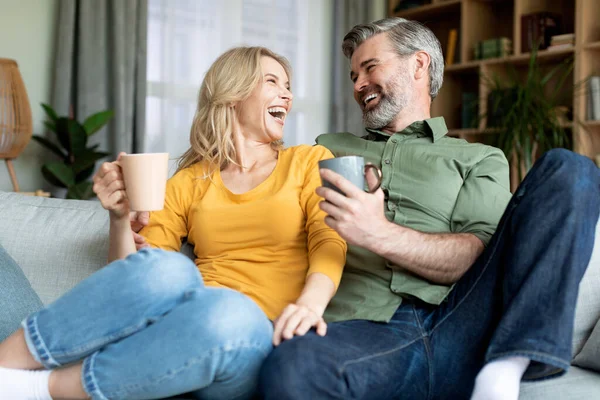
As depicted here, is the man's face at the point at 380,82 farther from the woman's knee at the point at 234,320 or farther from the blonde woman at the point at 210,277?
the woman's knee at the point at 234,320

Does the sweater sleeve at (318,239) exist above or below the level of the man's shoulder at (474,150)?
below

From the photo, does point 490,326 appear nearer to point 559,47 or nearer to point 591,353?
point 591,353

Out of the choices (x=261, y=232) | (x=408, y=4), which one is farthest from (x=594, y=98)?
(x=261, y=232)

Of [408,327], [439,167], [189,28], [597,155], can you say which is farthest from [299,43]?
[408,327]

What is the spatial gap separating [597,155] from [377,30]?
2633mm

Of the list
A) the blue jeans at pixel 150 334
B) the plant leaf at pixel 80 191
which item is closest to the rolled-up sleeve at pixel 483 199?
the blue jeans at pixel 150 334

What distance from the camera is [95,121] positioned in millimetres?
3473

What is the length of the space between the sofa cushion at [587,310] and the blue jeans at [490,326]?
0.35m

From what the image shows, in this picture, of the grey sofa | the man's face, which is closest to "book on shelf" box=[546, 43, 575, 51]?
the man's face

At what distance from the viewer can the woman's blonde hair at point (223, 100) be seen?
1628 mm

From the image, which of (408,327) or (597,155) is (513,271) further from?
(597,155)

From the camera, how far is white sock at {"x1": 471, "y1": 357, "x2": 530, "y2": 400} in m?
1.09

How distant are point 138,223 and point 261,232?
285 millimetres

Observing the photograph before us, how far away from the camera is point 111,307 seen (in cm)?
113
